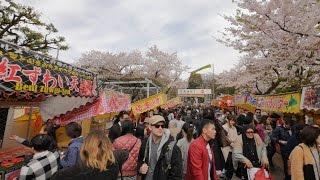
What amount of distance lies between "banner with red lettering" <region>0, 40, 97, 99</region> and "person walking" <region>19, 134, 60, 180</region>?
1623mm

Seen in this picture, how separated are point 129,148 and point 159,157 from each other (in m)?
0.74

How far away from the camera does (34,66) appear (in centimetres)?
571

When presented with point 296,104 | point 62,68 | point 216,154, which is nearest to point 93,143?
point 216,154

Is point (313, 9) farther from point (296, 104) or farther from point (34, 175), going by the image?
point (34, 175)

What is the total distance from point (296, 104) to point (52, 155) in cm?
845

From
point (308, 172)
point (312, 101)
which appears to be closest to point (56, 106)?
point (308, 172)

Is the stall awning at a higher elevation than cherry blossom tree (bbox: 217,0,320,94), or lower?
lower

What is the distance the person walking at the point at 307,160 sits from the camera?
4309mm

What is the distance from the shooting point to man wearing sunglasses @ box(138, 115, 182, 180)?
422 centimetres

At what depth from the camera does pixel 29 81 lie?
552cm

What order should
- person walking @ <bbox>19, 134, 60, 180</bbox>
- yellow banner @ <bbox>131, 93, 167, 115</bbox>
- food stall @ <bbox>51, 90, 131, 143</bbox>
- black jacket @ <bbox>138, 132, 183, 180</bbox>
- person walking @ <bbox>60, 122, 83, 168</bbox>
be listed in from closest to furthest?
person walking @ <bbox>19, 134, 60, 180</bbox>, black jacket @ <bbox>138, 132, 183, 180</bbox>, person walking @ <bbox>60, 122, 83, 168</bbox>, food stall @ <bbox>51, 90, 131, 143</bbox>, yellow banner @ <bbox>131, 93, 167, 115</bbox>

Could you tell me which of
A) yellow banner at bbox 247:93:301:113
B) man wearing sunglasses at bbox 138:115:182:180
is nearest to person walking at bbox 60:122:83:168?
man wearing sunglasses at bbox 138:115:182:180

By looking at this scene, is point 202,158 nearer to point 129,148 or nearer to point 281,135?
point 129,148

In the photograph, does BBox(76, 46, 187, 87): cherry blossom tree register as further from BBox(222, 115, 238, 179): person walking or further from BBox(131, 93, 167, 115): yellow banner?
BBox(222, 115, 238, 179): person walking
